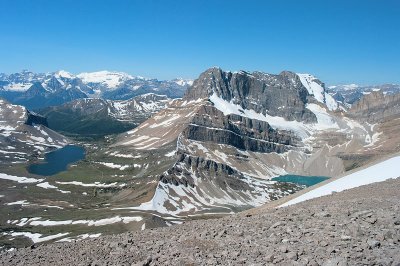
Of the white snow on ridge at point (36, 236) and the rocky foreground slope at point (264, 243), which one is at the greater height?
the rocky foreground slope at point (264, 243)

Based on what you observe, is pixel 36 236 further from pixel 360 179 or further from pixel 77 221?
pixel 360 179

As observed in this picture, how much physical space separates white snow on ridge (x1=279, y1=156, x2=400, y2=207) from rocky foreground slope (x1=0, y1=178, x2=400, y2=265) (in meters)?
27.1

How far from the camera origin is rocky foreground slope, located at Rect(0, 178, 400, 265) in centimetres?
2269

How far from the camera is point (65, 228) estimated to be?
6024 inches

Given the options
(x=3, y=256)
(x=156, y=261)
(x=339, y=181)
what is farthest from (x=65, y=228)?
(x=156, y=261)

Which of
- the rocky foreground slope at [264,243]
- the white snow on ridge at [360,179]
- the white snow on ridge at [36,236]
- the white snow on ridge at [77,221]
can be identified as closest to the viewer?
the rocky foreground slope at [264,243]

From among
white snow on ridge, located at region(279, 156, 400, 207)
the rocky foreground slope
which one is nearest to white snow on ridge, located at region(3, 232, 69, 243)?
white snow on ridge, located at region(279, 156, 400, 207)

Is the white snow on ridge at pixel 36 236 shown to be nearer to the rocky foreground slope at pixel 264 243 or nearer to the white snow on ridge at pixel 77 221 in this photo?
the white snow on ridge at pixel 77 221

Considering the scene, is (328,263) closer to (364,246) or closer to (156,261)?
(364,246)

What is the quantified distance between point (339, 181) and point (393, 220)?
4575cm

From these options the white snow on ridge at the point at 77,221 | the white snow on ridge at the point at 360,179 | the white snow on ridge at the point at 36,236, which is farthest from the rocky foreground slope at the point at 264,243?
the white snow on ridge at the point at 77,221

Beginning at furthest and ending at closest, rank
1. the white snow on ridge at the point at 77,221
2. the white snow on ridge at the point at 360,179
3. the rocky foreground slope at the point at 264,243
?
the white snow on ridge at the point at 77,221 → the white snow on ridge at the point at 360,179 → the rocky foreground slope at the point at 264,243

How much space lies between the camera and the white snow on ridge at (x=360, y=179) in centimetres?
6225

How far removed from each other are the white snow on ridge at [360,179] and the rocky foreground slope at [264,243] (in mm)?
27091
